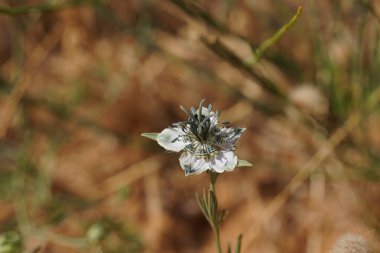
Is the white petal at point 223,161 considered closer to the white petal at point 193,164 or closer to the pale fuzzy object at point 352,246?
the white petal at point 193,164

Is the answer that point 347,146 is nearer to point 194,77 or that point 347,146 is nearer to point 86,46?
point 194,77

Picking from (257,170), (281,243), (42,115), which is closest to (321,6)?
(257,170)

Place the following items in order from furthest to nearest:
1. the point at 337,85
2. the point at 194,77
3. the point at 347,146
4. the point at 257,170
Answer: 1. the point at 194,77
2. the point at 257,170
3. the point at 347,146
4. the point at 337,85

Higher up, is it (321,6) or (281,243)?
(321,6)

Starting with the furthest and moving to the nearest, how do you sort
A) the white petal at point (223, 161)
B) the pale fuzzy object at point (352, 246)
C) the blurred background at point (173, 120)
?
the blurred background at point (173, 120) → the pale fuzzy object at point (352, 246) → the white petal at point (223, 161)

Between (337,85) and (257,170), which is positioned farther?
(257,170)

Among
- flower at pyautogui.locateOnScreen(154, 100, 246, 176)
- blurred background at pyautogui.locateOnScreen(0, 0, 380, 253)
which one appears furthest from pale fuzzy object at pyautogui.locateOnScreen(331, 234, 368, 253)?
blurred background at pyautogui.locateOnScreen(0, 0, 380, 253)

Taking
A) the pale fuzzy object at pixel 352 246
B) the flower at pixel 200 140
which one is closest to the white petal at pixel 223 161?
the flower at pixel 200 140

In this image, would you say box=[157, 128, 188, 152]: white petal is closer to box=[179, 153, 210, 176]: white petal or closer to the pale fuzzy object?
box=[179, 153, 210, 176]: white petal
